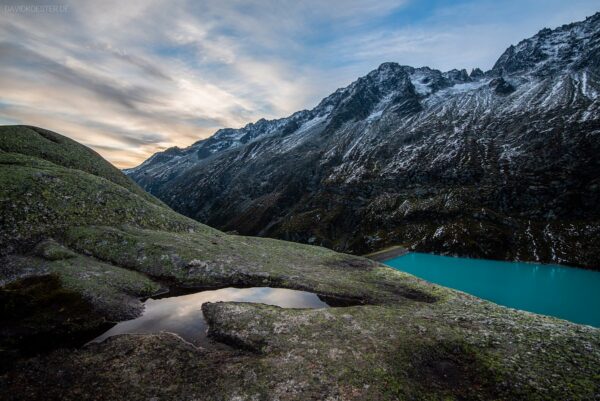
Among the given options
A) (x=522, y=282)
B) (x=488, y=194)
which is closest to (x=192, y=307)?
(x=522, y=282)

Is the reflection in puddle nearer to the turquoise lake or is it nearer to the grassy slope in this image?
the grassy slope

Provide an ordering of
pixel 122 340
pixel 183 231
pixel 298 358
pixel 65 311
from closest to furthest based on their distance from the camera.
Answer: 1. pixel 298 358
2. pixel 122 340
3. pixel 65 311
4. pixel 183 231

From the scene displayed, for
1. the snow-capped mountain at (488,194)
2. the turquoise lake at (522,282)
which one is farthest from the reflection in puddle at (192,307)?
the snow-capped mountain at (488,194)

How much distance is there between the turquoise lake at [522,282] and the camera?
159ft

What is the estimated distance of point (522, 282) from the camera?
69.2m

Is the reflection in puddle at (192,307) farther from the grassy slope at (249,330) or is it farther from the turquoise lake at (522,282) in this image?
the turquoise lake at (522,282)

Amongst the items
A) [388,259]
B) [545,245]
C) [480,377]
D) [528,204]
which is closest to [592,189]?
[528,204]

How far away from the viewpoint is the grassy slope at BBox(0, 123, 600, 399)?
51.9 ft

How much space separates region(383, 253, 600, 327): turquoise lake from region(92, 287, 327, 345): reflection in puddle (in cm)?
4028

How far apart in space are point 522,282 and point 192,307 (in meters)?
→ 74.2

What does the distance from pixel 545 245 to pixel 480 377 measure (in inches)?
4262

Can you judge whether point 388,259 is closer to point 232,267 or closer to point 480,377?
point 232,267

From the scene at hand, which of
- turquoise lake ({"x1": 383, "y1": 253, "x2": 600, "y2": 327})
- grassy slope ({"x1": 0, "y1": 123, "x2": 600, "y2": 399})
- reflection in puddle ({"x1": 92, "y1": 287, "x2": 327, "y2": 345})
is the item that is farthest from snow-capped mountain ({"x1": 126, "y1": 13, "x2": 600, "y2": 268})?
reflection in puddle ({"x1": 92, "y1": 287, "x2": 327, "y2": 345})

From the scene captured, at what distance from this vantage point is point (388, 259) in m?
99.2
